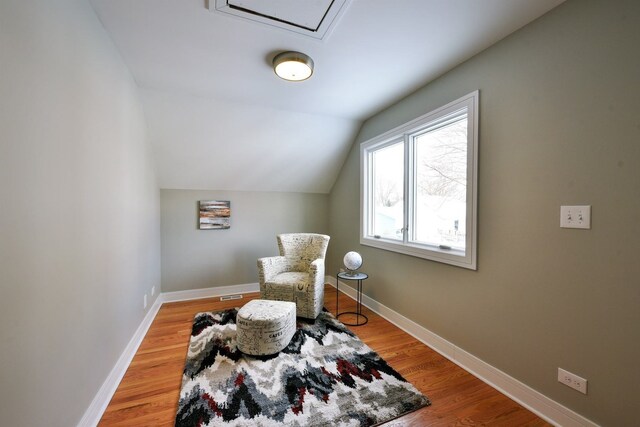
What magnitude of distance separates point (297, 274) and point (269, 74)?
2121mm

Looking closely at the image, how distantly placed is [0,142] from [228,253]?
3065 millimetres

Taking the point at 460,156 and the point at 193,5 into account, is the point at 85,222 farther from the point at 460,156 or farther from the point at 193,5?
the point at 460,156

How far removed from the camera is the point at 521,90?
1.74 m

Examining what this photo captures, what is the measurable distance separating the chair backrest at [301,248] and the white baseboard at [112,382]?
1624 mm

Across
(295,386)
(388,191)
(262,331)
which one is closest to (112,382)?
(262,331)

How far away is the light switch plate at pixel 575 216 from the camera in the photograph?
1.44 m

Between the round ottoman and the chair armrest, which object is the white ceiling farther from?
the round ottoman

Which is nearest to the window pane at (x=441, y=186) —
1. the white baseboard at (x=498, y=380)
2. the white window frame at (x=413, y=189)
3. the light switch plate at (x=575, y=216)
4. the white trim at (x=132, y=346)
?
the white window frame at (x=413, y=189)

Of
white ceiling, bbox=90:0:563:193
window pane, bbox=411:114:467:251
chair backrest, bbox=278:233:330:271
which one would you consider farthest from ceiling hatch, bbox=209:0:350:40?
chair backrest, bbox=278:233:330:271

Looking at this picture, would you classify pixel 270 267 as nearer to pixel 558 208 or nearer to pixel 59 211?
pixel 59 211

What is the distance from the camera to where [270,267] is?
3047 mm

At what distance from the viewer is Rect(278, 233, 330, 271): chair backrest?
3316 mm

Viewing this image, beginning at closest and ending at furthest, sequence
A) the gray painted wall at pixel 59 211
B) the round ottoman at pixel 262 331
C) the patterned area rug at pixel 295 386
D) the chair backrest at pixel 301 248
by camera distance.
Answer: the gray painted wall at pixel 59 211, the patterned area rug at pixel 295 386, the round ottoman at pixel 262 331, the chair backrest at pixel 301 248

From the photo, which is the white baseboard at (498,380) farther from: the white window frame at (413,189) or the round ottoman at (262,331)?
the round ottoman at (262,331)
